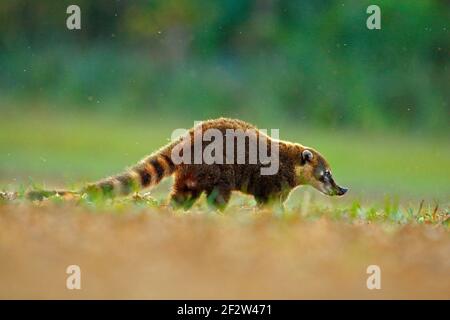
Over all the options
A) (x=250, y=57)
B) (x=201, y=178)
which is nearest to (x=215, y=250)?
(x=201, y=178)

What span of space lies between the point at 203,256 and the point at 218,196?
10.0 ft

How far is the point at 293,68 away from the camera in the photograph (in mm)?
23438

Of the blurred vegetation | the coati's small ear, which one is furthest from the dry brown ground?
the blurred vegetation

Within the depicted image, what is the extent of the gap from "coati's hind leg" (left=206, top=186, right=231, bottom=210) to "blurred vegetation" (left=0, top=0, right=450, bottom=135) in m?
12.0

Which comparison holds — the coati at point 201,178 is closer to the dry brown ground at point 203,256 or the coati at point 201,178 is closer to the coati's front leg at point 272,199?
the coati's front leg at point 272,199

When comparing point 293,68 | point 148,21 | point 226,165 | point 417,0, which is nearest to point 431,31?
point 417,0

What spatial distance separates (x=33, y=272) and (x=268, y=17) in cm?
1868

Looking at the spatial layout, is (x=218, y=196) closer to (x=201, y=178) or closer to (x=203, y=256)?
(x=201, y=178)

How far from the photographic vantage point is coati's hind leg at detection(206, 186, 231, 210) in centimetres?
950

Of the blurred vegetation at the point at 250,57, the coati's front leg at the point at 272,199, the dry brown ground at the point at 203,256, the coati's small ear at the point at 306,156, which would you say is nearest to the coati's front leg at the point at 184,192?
the coati's front leg at the point at 272,199

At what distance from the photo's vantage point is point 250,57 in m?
24.0

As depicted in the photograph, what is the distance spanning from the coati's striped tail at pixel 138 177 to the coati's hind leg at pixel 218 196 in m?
0.46

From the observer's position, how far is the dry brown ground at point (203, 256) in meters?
6.02
